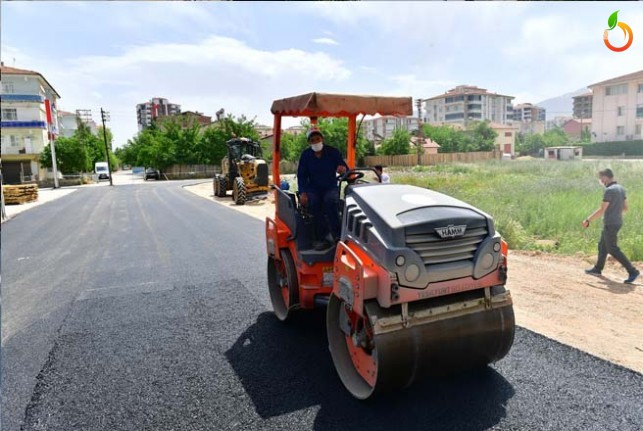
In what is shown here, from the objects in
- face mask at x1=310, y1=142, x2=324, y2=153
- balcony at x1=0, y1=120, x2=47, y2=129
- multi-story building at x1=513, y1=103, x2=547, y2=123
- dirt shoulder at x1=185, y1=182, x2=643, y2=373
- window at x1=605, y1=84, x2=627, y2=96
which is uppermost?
multi-story building at x1=513, y1=103, x2=547, y2=123

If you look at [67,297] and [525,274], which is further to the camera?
[525,274]

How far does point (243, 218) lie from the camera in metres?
13.8

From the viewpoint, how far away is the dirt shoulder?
4211 mm

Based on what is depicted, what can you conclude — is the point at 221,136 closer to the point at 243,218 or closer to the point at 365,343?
the point at 243,218

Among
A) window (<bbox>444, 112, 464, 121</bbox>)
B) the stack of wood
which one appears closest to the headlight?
the stack of wood

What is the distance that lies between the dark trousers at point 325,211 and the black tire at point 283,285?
16.1 inches

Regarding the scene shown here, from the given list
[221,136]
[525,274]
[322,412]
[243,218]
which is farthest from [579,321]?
[221,136]

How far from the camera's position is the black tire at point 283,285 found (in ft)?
14.5

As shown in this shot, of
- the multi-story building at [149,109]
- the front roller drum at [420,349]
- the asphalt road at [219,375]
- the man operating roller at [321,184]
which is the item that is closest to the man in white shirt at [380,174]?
the man operating roller at [321,184]

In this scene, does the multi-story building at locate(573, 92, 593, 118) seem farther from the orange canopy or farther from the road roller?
the road roller

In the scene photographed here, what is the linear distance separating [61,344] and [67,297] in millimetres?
1891

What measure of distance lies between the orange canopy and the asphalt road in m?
2.20

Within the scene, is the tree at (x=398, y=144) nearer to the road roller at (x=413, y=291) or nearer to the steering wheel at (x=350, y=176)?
the steering wheel at (x=350, y=176)

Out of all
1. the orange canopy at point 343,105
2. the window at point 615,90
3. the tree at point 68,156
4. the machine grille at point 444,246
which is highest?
the window at point 615,90
